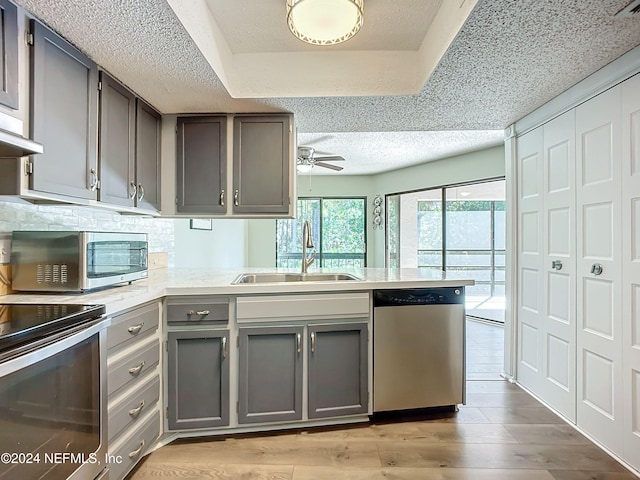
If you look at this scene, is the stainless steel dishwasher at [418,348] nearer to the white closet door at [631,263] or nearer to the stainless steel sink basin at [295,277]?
the stainless steel sink basin at [295,277]

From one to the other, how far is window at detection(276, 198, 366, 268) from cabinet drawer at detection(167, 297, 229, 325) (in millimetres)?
4726

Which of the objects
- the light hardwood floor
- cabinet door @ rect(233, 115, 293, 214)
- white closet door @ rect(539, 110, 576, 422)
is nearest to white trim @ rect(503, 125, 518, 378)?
white closet door @ rect(539, 110, 576, 422)

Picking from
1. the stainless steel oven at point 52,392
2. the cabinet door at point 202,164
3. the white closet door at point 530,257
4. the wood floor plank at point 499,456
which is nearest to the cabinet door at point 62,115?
the stainless steel oven at point 52,392

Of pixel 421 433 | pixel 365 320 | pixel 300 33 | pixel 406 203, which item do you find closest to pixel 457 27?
pixel 300 33

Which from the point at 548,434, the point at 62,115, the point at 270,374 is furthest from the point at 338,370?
the point at 62,115

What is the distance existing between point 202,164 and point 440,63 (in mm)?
1686

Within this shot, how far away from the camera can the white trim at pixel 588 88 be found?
1688 millimetres

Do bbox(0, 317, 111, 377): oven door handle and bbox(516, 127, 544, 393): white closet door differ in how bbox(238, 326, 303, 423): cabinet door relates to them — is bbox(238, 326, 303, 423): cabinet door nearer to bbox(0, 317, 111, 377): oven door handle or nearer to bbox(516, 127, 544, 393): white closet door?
bbox(0, 317, 111, 377): oven door handle

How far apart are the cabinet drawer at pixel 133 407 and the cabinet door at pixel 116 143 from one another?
1024 mm

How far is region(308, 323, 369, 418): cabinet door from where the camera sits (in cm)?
206

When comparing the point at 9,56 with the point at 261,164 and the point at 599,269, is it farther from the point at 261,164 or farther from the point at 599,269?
the point at 599,269

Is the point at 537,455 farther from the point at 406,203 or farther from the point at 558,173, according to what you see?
the point at 406,203

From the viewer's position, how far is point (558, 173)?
225 centimetres

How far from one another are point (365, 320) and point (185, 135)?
1829mm
